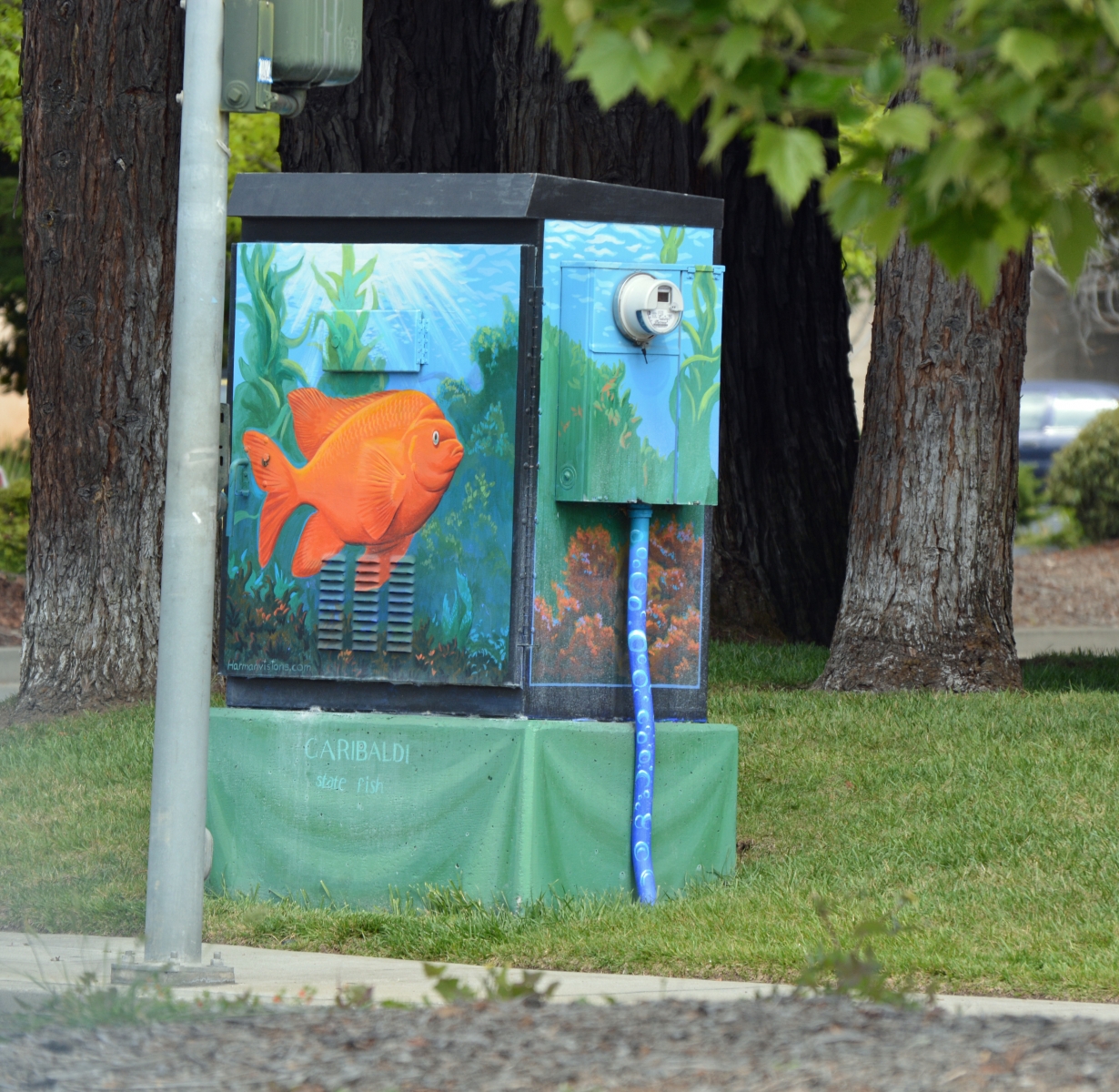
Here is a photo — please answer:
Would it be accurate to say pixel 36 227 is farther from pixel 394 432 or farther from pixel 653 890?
pixel 653 890

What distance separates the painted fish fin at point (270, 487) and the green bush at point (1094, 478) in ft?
67.5

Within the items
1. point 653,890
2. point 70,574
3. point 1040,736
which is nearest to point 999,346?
point 1040,736

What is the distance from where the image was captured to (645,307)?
6.21 metres

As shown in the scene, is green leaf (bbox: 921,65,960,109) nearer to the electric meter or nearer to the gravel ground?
the gravel ground

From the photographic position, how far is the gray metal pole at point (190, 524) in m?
5.12

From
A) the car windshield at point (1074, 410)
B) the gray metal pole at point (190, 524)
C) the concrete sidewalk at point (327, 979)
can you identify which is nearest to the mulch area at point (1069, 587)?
the car windshield at point (1074, 410)

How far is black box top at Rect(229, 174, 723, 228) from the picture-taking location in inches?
242

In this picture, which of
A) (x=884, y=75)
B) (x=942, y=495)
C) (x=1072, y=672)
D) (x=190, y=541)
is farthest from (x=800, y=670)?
(x=884, y=75)

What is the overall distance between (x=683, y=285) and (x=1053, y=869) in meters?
2.55

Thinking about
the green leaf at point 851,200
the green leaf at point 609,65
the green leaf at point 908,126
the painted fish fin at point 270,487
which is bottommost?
the painted fish fin at point 270,487

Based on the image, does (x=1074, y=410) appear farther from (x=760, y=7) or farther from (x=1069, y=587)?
(x=760, y=7)

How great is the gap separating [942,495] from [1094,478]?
55.5ft

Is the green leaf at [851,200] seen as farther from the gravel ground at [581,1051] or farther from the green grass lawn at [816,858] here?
the green grass lawn at [816,858]

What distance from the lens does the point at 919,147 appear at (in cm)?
300
